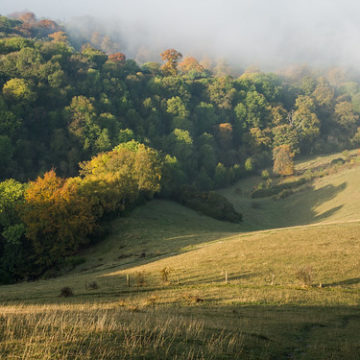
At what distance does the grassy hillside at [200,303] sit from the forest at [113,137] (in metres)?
9.00

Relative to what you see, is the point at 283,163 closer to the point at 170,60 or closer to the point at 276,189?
the point at 276,189

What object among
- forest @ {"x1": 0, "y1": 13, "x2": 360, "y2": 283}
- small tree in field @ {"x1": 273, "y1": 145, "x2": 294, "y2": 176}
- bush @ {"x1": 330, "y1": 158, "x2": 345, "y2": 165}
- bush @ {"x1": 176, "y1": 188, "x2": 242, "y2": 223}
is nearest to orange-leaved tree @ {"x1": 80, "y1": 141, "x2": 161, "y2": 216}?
forest @ {"x1": 0, "y1": 13, "x2": 360, "y2": 283}

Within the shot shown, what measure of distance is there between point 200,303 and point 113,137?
Answer: 8884 centimetres

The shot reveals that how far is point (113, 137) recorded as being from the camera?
103 meters

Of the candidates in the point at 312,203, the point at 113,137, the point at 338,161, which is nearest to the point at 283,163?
the point at 338,161

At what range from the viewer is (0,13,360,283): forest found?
56500 mm

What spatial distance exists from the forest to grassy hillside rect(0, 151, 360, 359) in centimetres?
900

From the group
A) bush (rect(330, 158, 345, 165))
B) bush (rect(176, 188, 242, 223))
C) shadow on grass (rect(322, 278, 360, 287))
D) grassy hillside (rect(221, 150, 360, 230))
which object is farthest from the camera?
bush (rect(330, 158, 345, 165))

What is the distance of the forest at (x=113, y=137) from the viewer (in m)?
56.5

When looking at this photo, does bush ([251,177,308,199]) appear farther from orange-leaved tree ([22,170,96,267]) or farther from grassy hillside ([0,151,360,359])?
orange-leaved tree ([22,170,96,267])

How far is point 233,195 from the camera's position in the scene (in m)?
111

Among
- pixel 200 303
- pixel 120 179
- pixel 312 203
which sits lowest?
pixel 312 203

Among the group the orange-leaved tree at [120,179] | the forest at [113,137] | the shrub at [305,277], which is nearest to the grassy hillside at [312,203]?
the forest at [113,137]

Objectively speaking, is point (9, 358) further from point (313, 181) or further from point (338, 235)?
point (313, 181)
